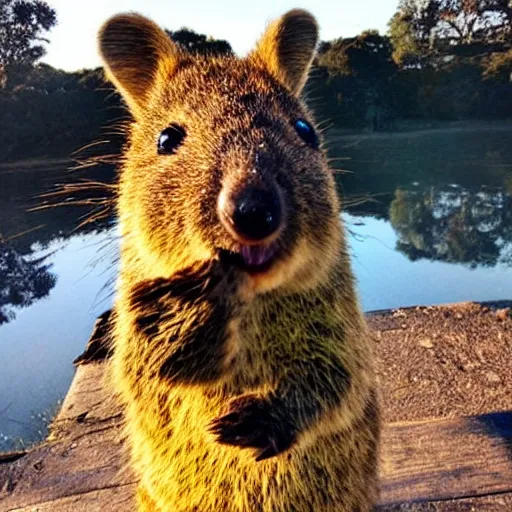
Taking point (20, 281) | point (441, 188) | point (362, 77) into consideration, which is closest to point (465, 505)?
point (20, 281)

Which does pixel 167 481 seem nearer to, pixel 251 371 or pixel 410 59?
pixel 251 371

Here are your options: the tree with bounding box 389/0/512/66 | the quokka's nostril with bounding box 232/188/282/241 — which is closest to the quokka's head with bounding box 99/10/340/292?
the quokka's nostril with bounding box 232/188/282/241

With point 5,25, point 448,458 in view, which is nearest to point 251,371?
point 448,458

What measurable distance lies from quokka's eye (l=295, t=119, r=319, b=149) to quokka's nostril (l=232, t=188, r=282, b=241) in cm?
60

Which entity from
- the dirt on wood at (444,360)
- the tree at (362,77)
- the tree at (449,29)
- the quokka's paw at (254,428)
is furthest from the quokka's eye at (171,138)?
the tree at (449,29)

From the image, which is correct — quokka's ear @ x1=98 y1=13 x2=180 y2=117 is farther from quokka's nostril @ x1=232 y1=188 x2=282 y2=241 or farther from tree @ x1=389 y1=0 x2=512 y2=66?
tree @ x1=389 y1=0 x2=512 y2=66

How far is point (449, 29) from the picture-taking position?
17578 mm

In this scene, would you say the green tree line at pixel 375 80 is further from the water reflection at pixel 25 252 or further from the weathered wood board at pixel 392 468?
the weathered wood board at pixel 392 468

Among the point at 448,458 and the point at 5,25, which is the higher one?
the point at 5,25

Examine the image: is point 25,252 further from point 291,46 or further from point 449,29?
point 449,29

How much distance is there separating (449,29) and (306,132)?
1804 cm

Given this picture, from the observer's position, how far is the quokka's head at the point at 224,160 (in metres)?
1.33

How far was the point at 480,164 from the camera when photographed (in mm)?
12234

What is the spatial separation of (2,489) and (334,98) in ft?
36.0
